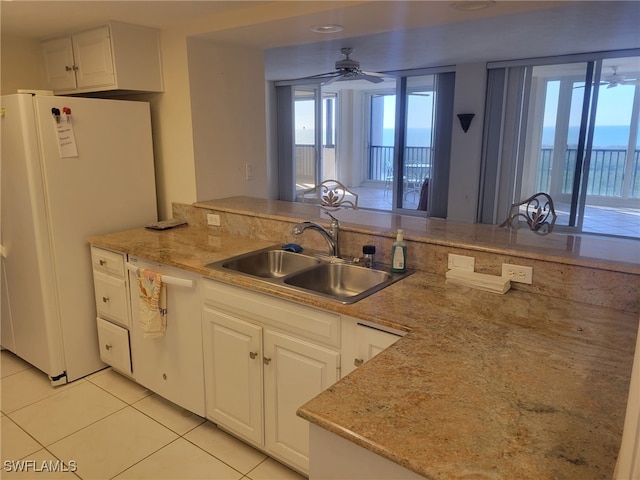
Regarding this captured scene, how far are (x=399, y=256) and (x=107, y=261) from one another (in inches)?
65.6

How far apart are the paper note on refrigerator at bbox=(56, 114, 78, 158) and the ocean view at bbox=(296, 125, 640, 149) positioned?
211 inches

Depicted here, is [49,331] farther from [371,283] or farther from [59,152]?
[371,283]

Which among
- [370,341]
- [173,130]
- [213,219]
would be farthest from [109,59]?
[370,341]

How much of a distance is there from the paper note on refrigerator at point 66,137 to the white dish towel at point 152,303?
81 cm

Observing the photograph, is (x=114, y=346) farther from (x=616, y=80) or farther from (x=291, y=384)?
(x=616, y=80)

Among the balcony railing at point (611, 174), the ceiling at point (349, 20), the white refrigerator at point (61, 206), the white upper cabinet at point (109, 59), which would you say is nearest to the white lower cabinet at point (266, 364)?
the white refrigerator at point (61, 206)

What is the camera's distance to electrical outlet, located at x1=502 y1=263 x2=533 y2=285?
73.1 inches

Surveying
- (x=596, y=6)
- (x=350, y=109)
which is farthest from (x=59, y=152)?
(x=350, y=109)

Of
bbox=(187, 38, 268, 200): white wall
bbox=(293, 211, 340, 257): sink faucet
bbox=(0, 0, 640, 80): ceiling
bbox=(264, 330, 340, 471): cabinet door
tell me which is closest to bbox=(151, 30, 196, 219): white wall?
bbox=(187, 38, 268, 200): white wall

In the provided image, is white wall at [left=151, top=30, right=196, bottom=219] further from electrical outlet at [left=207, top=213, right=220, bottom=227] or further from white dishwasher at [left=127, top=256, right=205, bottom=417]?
white dishwasher at [left=127, top=256, right=205, bottom=417]

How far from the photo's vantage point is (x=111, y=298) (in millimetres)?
2697

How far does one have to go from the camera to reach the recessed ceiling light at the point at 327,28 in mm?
2454

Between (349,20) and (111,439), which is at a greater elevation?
(349,20)

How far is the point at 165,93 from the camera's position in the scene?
3027 millimetres
